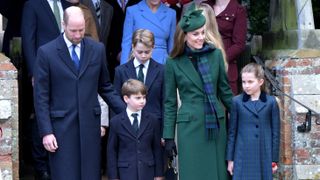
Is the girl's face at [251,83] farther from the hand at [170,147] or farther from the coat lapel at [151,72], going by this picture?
the coat lapel at [151,72]

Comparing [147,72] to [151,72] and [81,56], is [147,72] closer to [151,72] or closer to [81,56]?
[151,72]

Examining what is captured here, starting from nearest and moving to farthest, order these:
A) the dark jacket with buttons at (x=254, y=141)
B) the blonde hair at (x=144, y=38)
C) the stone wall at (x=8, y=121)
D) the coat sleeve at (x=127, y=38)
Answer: the dark jacket with buttons at (x=254, y=141), the blonde hair at (x=144, y=38), the stone wall at (x=8, y=121), the coat sleeve at (x=127, y=38)

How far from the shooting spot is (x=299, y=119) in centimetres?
795

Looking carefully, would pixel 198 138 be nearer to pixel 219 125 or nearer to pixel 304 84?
pixel 219 125

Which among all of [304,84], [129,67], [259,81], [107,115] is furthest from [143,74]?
[304,84]

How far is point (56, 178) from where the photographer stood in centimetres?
657

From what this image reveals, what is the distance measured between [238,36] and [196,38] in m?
1.62

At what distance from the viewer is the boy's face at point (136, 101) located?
670cm

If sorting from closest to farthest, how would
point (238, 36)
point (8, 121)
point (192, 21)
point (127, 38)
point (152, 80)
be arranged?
point (192, 21), point (152, 80), point (8, 121), point (127, 38), point (238, 36)

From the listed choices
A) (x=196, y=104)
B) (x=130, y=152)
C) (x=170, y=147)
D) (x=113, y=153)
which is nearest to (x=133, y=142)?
(x=130, y=152)

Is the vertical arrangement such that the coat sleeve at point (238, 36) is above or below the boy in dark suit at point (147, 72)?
above

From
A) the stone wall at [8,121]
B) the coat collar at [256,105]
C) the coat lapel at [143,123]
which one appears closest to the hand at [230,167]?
the coat collar at [256,105]

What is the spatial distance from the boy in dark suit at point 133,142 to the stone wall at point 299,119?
5.50ft

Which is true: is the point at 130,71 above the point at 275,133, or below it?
above
